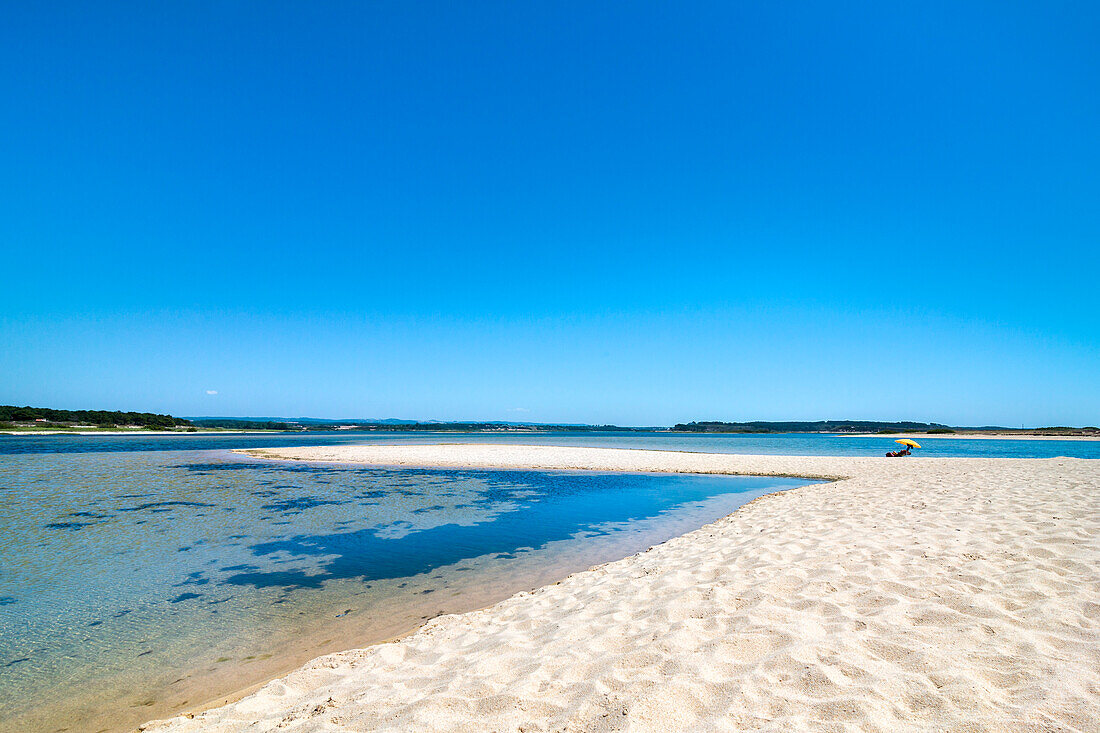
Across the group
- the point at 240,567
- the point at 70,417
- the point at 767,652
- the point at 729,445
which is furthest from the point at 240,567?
the point at 70,417

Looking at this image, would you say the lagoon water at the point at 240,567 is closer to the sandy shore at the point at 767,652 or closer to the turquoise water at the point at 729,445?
the sandy shore at the point at 767,652

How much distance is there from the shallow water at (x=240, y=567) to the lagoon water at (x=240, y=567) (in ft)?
0.11

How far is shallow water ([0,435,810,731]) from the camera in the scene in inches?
220

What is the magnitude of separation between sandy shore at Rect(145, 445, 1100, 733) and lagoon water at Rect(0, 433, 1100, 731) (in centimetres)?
139

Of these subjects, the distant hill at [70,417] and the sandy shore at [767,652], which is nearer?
the sandy shore at [767,652]

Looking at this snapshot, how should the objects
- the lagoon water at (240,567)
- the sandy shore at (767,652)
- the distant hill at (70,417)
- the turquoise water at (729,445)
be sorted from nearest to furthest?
the sandy shore at (767,652)
the lagoon water at (240,567)
the turquoise water at (729,445)
the distant hill at (70,417)

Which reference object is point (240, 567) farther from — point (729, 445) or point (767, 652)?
point (729, 445)

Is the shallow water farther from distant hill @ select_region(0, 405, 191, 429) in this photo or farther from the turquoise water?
distant hill @ select_region(0, 405, 191, 429)

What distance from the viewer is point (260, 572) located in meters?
9.34

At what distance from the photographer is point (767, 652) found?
4074 millimetres

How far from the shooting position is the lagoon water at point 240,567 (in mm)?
5594

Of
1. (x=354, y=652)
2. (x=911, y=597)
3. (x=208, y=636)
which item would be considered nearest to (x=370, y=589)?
(x=208, y=636)

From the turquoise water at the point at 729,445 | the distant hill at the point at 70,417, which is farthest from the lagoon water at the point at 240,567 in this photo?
the distant hill at the point at 70,417

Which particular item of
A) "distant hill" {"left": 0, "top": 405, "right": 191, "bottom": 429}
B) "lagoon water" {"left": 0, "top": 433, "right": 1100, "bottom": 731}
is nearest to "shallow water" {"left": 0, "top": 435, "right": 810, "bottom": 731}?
"lagoon water" {"left": 0, "top": 433, "right": 1100, "bottom": 731}
